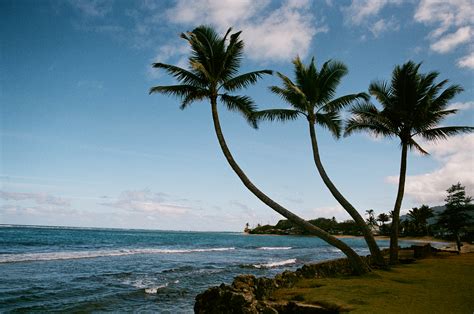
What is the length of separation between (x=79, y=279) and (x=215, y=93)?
12.4 m

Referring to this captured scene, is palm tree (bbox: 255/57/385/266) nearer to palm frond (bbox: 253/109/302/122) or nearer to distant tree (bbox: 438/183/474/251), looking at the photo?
palm frond (bbox: 253/109/302/122)

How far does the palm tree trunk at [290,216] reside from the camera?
38.9 feet

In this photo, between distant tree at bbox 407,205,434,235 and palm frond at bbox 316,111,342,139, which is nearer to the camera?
palm frond at bbox 316,111,342,139

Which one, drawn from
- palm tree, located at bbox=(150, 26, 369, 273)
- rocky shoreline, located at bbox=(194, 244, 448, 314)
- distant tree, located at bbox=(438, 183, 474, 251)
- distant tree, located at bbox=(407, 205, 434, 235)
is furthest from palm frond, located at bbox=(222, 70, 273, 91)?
distant tree, located at bbox=(407, 205, 434, 235)

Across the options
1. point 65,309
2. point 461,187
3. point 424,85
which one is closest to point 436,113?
point 424,85

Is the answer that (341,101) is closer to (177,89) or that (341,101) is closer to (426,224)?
(177,89)

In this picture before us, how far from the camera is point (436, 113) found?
1497 cm

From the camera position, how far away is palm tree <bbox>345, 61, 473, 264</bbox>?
47.5ft

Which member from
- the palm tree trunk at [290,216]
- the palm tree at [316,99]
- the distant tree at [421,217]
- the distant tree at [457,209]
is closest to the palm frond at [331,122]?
the palm tree at [316,99]

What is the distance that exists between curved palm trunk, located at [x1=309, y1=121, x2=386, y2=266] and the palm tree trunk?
139 centimetres

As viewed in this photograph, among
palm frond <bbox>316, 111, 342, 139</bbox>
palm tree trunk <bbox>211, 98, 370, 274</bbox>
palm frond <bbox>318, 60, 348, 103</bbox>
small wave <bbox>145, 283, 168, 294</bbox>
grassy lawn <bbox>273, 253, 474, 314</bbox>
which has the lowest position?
small wave <bbox>145, 283, 168, 294</bbox>

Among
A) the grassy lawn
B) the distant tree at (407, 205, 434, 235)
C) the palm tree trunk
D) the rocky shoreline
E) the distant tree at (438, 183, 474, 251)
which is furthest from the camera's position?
the distant tree at (407, 205, 434, 235)

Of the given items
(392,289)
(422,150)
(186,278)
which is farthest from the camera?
(186,278)

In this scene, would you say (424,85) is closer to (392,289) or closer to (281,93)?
(281,93)
